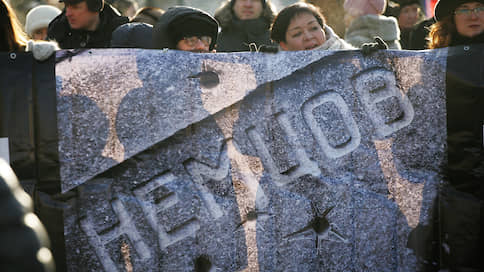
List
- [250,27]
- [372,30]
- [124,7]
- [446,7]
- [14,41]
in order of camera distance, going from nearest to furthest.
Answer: [14,41], [446,7], [250,27], [372,30], [124,7]

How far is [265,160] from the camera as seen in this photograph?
90.4 inches

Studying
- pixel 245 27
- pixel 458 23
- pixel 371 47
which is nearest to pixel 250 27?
pixel 245 27

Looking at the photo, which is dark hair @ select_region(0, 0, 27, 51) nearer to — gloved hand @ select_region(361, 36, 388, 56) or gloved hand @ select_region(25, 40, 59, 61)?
gloved hand @ select_region(25, 40, 59, 61)

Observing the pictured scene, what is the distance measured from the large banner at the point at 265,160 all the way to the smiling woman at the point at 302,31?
593 millimetres

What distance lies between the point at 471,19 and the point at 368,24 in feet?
3.64

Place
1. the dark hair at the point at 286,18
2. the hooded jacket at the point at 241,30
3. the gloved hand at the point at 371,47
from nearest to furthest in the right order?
1. the gloved hand at the point at 371,47
2. the dark hair at the point at 286,18
3. the hooded jacket at the point at 241,30

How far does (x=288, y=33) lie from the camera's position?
9.87 ft

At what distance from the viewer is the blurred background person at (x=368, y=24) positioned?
11.8 feet

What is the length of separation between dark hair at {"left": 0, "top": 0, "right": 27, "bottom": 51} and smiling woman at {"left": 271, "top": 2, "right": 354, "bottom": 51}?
56.8 inches

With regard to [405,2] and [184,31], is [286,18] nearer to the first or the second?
[184,31]

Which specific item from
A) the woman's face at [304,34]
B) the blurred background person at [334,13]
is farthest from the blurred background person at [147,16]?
the blurred background person at [334,13]

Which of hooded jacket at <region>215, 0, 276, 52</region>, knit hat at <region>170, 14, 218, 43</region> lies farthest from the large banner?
hooded jacket at <region>215, 0, 276, 52</region>

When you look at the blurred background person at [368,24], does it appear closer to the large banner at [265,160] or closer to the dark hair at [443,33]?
the dark hair at [443,33]

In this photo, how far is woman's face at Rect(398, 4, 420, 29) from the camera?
4223mm
